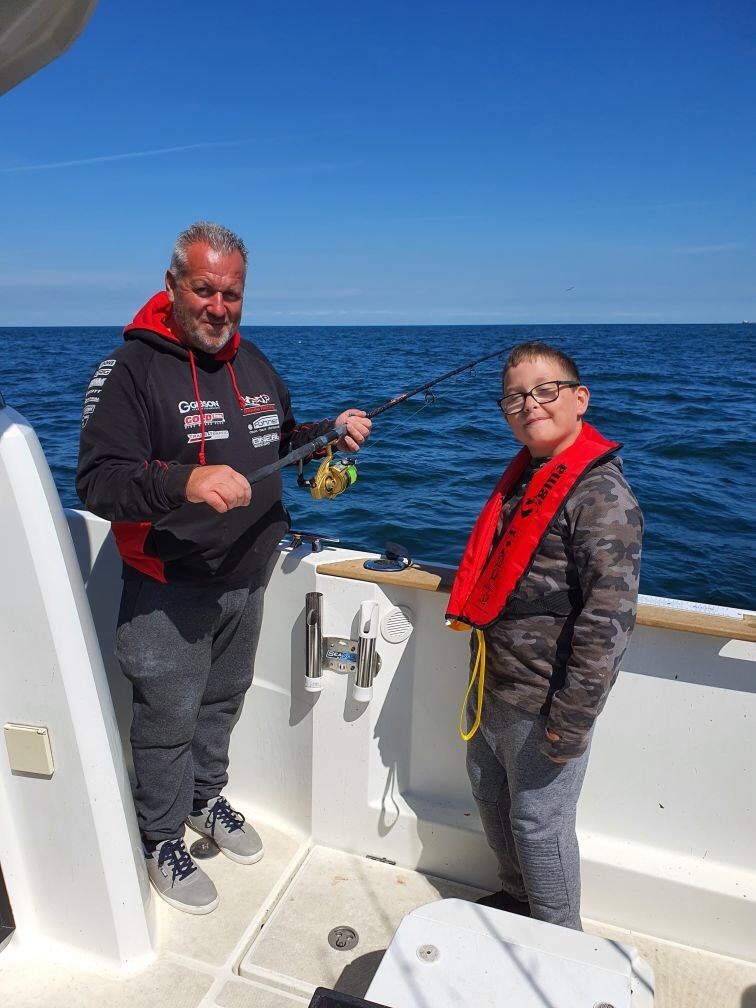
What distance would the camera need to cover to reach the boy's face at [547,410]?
1.76 meters

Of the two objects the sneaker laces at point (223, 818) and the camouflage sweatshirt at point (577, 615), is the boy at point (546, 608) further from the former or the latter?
the sneaker laces at point (223, 818)

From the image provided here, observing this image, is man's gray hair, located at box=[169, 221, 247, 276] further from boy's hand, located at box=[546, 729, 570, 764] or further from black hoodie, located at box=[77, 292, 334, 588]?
boy's hand, located at box=[546, 729, 570, 764]

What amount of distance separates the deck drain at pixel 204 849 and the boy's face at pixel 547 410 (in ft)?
5.44

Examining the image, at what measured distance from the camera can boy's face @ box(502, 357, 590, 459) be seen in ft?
5.76

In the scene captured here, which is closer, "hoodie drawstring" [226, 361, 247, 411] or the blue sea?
"hoodie drawstring" [226, 361, 247, 411]

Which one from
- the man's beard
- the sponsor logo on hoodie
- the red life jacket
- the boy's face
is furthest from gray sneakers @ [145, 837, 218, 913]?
the boy's face

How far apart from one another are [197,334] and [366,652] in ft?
3.40

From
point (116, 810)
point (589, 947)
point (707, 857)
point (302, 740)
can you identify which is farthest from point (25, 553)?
point (707, 857)

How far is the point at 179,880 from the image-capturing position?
2.17 metres

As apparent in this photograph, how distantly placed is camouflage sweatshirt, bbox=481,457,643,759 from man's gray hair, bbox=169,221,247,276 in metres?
1.08

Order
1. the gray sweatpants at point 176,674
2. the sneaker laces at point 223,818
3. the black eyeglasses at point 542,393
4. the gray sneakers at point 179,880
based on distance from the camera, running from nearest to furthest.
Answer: the black eyeglasses at point 542,393 → the gray sweatpants at point 176,674 → the gray sneakers at point 179,880 → the sneaker laces at point 223,818

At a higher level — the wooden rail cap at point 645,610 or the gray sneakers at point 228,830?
the wooden rail cap at point 645,610

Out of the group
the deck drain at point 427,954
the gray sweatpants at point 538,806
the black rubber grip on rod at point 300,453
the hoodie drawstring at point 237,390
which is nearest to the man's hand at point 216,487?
the black rubber grip on rod at point 300,453

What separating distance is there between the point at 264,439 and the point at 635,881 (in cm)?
166
